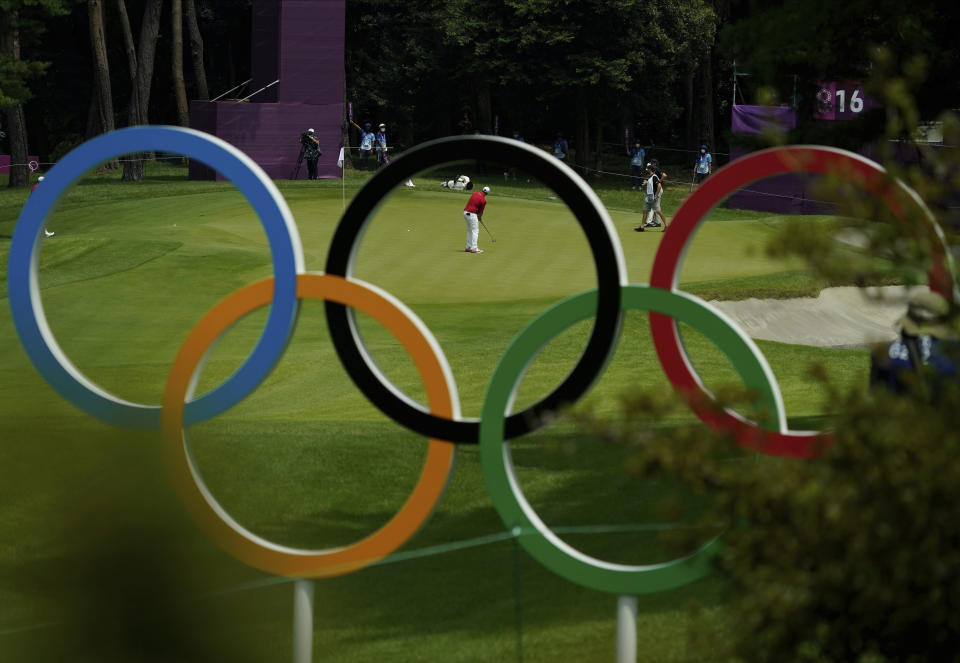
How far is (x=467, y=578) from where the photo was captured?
10578 millimetres

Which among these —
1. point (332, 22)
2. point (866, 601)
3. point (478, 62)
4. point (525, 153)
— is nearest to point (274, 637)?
point (525, 153)

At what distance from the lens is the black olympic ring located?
25.1 feet

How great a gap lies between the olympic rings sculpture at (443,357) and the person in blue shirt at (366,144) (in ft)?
111

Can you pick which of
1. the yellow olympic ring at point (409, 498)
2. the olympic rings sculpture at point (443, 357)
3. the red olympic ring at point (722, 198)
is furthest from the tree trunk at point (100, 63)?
the red olympic ring at point (722, 198)

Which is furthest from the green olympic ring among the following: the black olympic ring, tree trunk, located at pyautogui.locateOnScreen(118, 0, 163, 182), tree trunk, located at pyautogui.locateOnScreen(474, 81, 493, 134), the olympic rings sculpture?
tree trunk, located at pyautogui.locateOnScreen(474, 81, 493, 134)

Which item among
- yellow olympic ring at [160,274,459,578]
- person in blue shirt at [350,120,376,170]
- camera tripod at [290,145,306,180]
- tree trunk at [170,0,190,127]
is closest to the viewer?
yellow olympic ring at [160,274,459,578]

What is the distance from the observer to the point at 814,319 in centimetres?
2377

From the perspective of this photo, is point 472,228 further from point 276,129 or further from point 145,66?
point 145,66

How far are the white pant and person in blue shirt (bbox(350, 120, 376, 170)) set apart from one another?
13023 millimetres

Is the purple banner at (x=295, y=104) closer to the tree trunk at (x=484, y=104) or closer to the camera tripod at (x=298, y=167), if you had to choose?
the camera tripod at (x=298, y=167)

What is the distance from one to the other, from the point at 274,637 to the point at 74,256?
21154 millimetres

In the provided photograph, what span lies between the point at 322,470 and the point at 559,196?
6889mm

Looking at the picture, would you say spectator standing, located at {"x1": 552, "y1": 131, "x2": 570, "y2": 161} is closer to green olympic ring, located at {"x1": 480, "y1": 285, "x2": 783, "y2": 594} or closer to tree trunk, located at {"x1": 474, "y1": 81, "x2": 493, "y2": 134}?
tree trunk, located at {"x1": 474, "y1": 81, "x2": 493, "y2": 134}

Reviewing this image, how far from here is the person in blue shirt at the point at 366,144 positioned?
45162 millimetres
